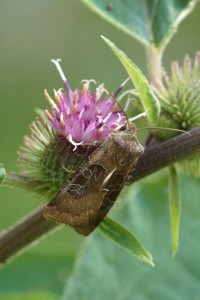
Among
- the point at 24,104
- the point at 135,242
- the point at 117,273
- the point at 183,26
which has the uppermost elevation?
the point at 135,242

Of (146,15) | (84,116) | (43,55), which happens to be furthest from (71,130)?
(43,55)

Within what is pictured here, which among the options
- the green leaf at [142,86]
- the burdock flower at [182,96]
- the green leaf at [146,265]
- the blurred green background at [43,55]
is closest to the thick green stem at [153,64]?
the burdock flower at [182,96]

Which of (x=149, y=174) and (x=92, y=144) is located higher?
(x=92, y=144)

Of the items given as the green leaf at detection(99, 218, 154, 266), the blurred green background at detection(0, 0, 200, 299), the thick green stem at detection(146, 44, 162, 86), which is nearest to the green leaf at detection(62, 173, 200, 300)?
the thick green stem at detection(146, 44, 162, 86)

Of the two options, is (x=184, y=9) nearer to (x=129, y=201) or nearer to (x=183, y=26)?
(x=129, y=201)

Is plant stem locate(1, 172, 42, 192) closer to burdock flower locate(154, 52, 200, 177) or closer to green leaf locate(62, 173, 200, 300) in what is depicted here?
burdock flower locate(154, 52, 200, 177)

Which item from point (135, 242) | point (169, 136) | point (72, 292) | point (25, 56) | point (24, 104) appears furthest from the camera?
point (25, 56)

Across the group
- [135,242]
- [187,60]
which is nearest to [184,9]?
[187,60]

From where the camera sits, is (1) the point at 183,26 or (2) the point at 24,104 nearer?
(2) the point at 24,104
